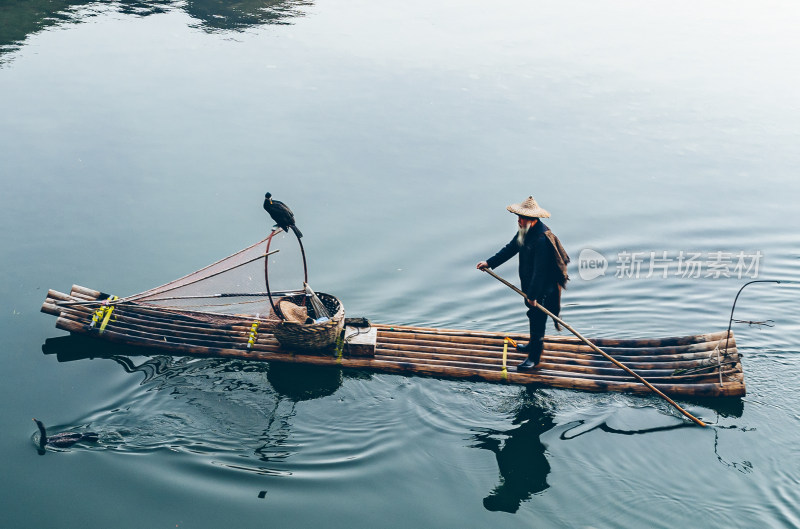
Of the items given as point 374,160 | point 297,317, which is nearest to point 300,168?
point 374,160

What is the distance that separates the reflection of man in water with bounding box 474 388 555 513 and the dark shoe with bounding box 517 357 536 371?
0.35 metres

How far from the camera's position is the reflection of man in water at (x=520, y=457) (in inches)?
253

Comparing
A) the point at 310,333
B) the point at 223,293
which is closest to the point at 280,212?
the point at 310,333

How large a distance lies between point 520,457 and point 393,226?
4.53 metres

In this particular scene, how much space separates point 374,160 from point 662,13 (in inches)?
494

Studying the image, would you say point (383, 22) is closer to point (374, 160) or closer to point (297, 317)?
point (374, 160)

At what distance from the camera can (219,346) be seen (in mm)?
7738

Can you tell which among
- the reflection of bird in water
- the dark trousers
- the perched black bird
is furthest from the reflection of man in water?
the reflection of bird in water

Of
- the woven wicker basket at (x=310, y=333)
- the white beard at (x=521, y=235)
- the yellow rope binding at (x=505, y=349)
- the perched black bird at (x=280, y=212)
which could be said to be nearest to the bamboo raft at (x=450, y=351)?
the yellow rope binding at (x=505, y=349)

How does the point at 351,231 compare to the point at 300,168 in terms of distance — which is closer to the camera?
the point at 351,231

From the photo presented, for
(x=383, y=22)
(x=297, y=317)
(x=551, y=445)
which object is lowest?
(x=551, y=445)

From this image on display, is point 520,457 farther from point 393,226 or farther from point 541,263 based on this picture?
point 393,226

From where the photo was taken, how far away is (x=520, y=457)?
22.6ft

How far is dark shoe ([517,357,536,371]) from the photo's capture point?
24.4ft
